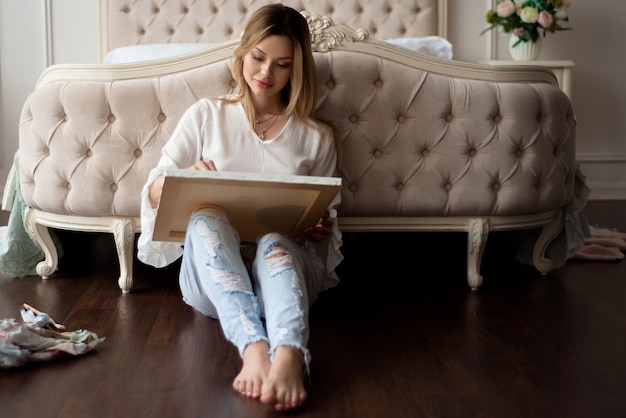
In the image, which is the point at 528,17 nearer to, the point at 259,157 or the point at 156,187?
the point at 259,157

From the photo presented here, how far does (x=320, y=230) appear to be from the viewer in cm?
195

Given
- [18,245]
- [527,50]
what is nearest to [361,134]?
[18,245]

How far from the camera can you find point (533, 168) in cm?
224

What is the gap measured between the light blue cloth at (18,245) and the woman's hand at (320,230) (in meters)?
0.93

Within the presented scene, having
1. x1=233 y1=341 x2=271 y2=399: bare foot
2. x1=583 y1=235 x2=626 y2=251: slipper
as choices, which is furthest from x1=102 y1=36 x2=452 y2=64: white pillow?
x1=233 y1=341 x2=271 y2=399: bare foot

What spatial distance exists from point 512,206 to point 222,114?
35.9 inches

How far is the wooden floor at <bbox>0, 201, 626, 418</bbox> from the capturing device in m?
1.38

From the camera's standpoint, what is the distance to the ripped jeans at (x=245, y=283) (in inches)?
58.9

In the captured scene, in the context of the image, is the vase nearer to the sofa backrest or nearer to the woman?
the sofa backrest

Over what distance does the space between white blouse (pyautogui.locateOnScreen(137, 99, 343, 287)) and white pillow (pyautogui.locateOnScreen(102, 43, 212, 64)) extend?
5.49ft

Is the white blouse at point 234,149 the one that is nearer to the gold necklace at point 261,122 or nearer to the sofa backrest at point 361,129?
the gold necklace at point 261,122

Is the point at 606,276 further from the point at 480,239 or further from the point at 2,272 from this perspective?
the point at 2,272

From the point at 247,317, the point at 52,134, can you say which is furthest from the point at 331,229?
the point at 52,134

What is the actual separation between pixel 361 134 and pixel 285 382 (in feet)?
3.17
